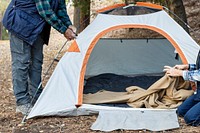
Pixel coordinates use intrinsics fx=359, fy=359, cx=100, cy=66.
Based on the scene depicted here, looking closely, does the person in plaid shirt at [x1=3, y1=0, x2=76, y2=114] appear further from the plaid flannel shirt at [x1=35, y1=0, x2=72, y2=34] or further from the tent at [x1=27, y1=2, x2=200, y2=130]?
the tent at [x1=27, y1=2, x2=200, y2=130]

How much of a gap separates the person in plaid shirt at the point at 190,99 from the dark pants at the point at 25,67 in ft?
4.26

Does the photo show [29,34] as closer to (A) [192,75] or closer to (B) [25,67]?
(B) [25,67]

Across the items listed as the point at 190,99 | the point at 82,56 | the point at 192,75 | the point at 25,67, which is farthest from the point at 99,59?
the point at 192,75

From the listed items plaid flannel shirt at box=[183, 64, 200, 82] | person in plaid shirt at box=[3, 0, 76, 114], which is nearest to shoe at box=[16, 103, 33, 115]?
person in plaid shirt at box=[3, 0, 76, 114]

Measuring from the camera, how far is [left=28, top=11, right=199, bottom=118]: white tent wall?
337cm

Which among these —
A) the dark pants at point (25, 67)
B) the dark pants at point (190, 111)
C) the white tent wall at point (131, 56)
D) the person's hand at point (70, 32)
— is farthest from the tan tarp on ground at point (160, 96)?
the white tent wall at point (131, 56)

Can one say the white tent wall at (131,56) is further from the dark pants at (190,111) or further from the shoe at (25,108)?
the dark pants at (190,111)

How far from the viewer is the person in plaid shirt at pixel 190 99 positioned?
10.1ft

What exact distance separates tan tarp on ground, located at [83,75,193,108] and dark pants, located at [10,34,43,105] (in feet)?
1.85

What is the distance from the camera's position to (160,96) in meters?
3.70

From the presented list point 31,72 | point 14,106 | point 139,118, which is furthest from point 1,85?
point 139,118

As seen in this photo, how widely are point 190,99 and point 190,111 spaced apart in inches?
7.3

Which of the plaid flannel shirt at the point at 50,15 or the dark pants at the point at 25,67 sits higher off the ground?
the plaid flannel shirt at the point at 50,15

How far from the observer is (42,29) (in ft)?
11.2
